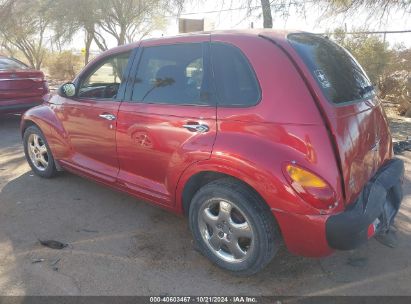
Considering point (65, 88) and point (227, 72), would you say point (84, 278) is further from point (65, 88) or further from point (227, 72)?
point (65, 88)

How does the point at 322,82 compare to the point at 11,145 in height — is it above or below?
above

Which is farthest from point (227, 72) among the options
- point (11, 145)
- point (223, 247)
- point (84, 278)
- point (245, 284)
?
point (11, 145)

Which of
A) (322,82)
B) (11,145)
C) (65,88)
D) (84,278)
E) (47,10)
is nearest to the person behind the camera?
(322,82)

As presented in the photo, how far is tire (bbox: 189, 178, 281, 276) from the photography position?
278 centimetres

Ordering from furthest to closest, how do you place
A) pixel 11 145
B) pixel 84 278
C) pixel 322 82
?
pixel 11 145, pixel 84 278, pixel 322 82

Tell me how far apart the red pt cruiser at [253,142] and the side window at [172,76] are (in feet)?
0.04

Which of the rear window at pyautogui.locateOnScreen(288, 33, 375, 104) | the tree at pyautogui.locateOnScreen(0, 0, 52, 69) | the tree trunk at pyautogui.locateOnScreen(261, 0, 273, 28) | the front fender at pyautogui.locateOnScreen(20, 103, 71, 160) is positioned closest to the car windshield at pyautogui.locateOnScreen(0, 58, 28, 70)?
the front fender at pyautogui.locateOnScreen(20, 103, 71, 160)

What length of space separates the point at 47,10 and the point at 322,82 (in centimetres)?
1523

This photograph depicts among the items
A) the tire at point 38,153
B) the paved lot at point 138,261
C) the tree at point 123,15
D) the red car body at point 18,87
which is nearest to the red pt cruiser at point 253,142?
the paved lot at point 138,261

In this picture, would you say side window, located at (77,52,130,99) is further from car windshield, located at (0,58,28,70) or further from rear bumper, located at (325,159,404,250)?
car windshield, located at (0,58,28,70)

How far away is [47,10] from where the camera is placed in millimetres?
15500

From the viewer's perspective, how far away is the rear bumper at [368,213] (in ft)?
8.34

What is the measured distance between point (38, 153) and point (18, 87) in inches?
139

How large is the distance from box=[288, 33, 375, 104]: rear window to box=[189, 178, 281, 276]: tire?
35.7 inches
